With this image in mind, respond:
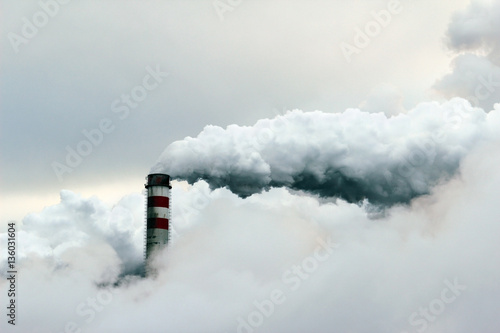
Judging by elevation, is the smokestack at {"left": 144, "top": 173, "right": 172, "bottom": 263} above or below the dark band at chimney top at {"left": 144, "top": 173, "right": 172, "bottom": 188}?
below

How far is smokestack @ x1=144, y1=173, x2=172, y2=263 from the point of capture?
214ft

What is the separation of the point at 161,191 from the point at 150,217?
360cm

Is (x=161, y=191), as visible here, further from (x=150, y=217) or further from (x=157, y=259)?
(x=157, y=259)

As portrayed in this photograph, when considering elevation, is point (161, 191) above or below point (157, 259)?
above

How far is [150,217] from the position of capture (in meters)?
65.7

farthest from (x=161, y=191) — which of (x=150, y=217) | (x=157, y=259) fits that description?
(x=157, y=259)

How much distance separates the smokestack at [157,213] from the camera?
65.3 meters

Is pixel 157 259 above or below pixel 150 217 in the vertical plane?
below

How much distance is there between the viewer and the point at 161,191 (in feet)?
217

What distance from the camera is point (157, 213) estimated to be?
65625mm

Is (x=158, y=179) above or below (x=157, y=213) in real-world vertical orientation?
above

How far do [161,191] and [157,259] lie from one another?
898cm

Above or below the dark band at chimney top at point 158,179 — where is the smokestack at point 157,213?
below
